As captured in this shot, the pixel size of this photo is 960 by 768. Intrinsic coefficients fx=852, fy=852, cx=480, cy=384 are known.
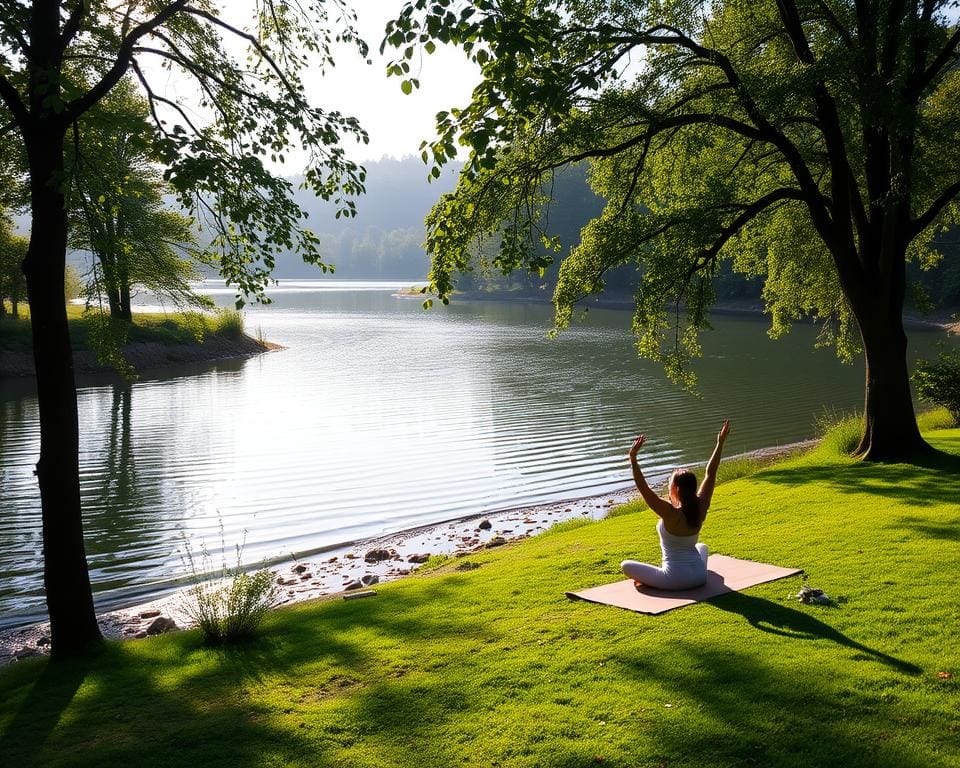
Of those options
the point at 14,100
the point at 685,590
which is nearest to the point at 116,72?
the point at 14,100

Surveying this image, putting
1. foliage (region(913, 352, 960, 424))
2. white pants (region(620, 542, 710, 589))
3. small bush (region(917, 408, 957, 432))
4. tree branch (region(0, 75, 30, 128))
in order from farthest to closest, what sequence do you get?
small bush (region(917, 408, 957, 432)), foliage (region(913, 352, 960, 424)), white pants (region(620, 542, 710, 589)), tree branch (region(0, 75, 30, 128))

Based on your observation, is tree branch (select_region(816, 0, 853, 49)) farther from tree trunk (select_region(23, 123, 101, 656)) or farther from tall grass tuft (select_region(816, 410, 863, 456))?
tree trunk (select_region(23, 123, 101, 656))

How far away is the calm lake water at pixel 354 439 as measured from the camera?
1503 cm

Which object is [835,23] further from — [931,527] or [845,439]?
[931,527]

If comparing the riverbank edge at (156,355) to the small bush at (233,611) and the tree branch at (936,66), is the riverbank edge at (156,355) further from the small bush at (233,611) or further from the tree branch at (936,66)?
the small bush at (233,611)

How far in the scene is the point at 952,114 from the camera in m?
13.7

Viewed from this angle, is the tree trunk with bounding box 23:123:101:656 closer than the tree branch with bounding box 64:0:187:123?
No

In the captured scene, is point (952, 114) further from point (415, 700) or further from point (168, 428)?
point (168, 428)

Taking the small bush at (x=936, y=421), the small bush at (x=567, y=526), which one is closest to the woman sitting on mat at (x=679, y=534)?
the small bush at (x=567, y=526)

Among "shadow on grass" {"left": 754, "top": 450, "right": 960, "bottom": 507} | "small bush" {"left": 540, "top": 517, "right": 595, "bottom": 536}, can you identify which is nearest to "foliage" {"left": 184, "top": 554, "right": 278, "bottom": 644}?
"small bush" {"left": 540, "top": 517, "right": 595, "bottom": 536}

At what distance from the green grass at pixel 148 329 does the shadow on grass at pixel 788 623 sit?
29.0 metres

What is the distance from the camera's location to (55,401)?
739 cm

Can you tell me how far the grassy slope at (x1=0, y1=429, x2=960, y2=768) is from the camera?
4.74 metres

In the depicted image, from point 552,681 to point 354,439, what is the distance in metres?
18.5
